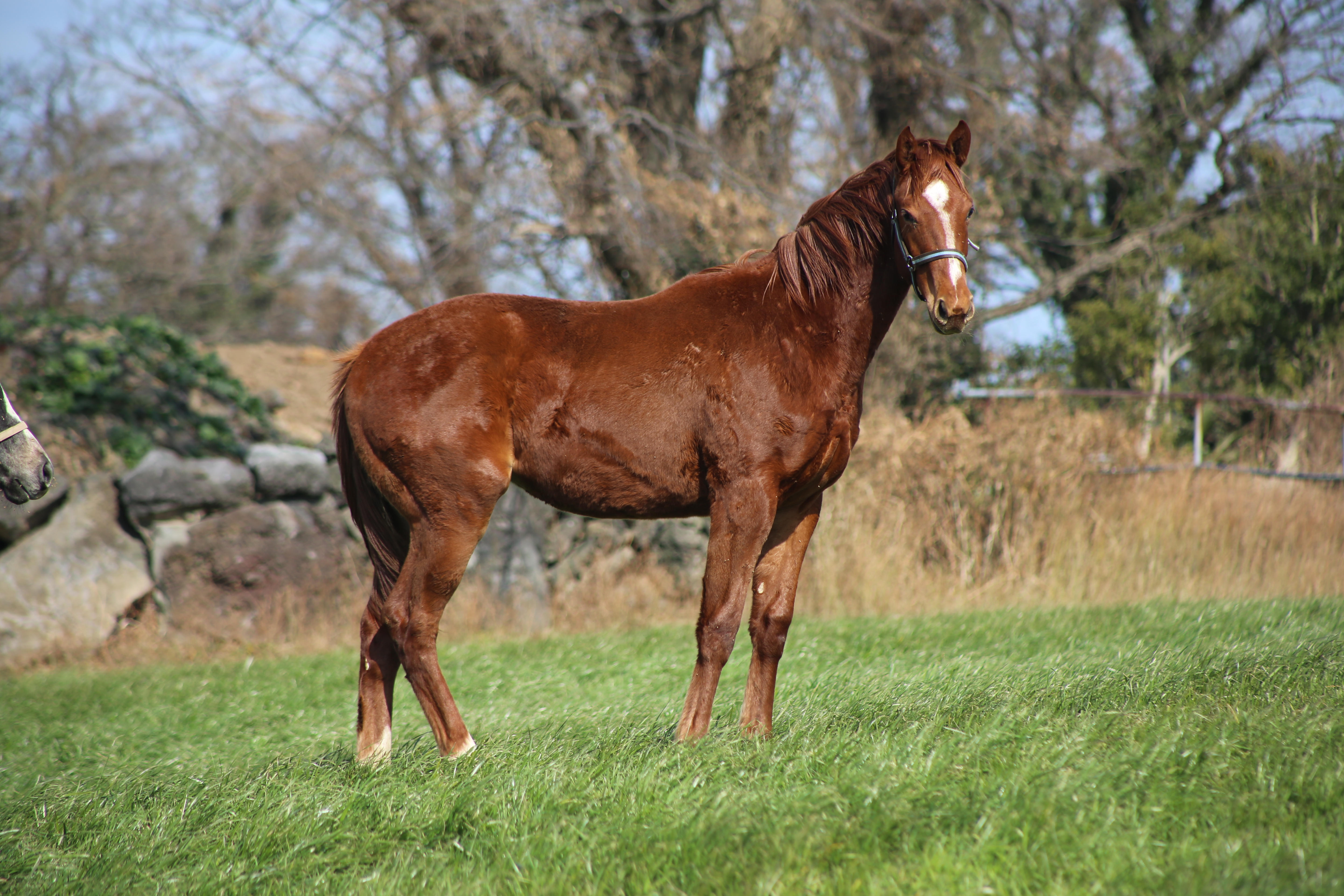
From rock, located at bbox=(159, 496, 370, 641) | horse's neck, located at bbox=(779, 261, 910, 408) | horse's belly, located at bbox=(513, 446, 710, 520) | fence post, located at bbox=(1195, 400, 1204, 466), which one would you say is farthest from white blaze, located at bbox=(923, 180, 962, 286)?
fence post, located at bbox=(1195, 400, 1204, 466)

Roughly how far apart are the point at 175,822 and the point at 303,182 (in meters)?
11.1

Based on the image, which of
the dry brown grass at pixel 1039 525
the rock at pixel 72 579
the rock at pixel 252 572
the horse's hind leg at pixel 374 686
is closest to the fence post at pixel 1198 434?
the dry brown grass at pixel 1039 525

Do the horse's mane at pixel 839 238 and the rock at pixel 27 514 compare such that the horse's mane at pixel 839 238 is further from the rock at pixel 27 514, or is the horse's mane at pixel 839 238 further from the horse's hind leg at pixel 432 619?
the rock at pixel 27 514

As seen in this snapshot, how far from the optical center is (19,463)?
3865 mm

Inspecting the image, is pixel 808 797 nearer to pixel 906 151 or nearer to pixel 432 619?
pixel 432 619

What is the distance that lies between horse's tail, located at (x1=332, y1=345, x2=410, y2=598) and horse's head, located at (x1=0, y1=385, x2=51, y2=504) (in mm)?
1141

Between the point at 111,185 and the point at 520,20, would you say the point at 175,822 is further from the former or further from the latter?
the point at 111,185

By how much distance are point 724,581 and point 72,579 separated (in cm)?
685

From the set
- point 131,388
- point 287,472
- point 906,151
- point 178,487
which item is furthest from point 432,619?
point 131,388

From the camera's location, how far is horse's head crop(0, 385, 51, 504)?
12.7 feet

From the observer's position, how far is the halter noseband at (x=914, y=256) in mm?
3395

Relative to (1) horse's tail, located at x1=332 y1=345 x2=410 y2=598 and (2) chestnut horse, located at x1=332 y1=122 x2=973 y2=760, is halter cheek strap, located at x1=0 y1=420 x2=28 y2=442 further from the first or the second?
(2) chestnut horse, located at x1=332 y1=122 x2=973 y2=760

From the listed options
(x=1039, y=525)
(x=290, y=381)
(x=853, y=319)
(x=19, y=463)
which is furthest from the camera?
(x=290, y=381)

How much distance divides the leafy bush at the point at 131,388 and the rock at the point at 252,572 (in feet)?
5.36
